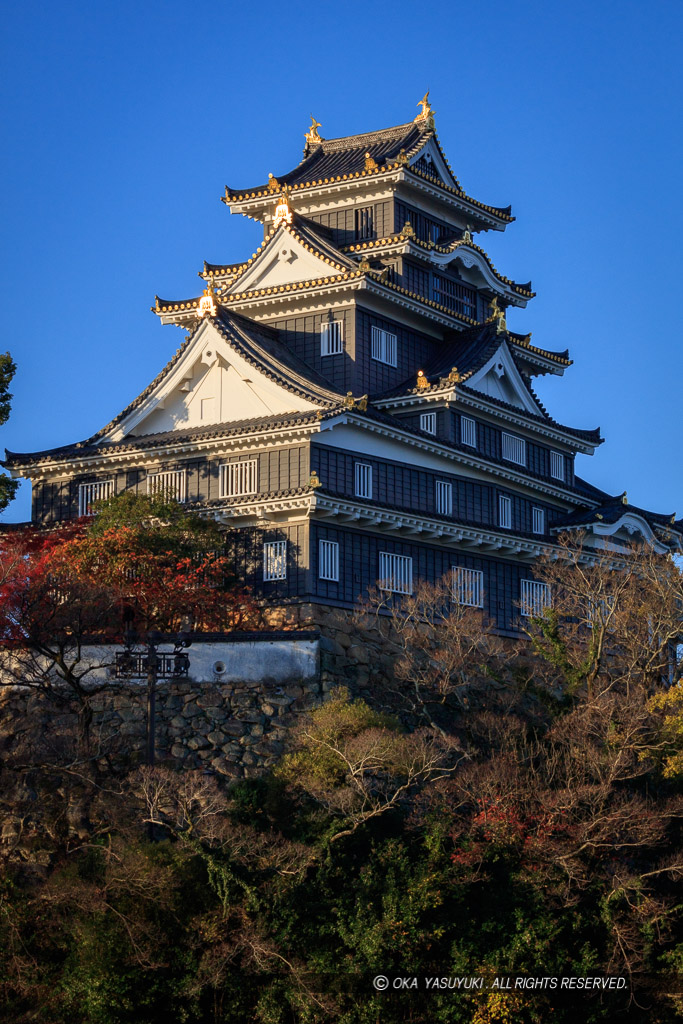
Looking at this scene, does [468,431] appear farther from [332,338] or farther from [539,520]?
[332,338]

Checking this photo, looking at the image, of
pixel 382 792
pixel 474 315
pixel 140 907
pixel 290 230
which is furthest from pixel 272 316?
pixel 140 907

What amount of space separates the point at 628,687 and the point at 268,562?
9682 mm

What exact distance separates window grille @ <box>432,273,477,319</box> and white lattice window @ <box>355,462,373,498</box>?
30.8 ft

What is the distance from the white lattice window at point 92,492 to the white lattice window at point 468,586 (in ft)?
33.0

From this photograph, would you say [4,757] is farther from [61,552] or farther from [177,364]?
[177,364]

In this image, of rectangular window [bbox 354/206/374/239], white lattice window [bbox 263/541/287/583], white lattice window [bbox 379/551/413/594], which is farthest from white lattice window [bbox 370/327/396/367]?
white lattice window [bbox 263/541/287/583]

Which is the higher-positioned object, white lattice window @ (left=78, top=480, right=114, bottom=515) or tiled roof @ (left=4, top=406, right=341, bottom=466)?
tiled roof @ (left=4, top=406, right=341, bottom=466)

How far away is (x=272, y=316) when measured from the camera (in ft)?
149

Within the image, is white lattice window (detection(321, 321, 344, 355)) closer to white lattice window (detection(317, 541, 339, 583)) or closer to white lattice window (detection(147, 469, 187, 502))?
white lattice window (detection(147, 469, 187, 502))

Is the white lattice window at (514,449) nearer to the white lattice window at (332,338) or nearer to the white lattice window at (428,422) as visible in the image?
the white lattice window at (428,422)

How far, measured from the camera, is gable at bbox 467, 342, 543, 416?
149 ft

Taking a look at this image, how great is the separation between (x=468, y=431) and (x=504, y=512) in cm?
266

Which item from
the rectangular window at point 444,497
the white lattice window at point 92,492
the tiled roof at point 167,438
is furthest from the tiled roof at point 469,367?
the white lattice window at point 92,492

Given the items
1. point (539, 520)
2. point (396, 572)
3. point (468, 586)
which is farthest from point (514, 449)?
point (396, 572)
